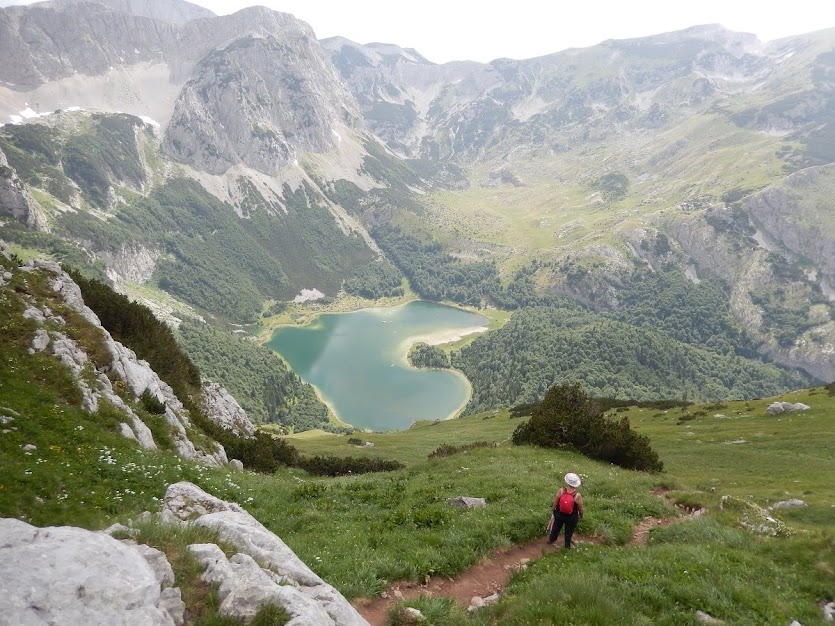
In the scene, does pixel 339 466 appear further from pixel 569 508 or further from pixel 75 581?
pixel 75 581

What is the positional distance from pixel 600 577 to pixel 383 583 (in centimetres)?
628

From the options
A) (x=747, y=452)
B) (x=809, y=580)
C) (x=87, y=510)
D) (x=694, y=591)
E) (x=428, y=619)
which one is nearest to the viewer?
(x=428, y=619)

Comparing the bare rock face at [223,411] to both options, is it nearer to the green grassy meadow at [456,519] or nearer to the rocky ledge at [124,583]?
the green grassy meadow at [456,519]

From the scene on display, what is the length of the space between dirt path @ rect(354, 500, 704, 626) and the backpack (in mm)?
1576

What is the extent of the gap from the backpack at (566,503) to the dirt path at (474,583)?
5.17 ft

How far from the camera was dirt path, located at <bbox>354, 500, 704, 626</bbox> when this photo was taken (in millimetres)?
12789

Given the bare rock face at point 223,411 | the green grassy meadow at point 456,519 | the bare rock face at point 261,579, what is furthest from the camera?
the bare rock face at point 223,411

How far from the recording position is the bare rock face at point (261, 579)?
872 centimetres

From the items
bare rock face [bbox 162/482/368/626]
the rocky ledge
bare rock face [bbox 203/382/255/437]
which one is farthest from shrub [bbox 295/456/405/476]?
the rocky ledge

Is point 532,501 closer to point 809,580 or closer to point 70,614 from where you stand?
point 809,580

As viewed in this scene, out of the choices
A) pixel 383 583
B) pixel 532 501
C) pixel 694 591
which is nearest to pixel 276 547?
pixel 383 583

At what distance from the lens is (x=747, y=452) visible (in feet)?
152

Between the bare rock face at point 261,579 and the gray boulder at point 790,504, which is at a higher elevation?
the bare rock face at point 261,579

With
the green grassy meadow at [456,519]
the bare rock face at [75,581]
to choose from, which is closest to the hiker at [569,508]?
the green grassy meadow at [456,519]
